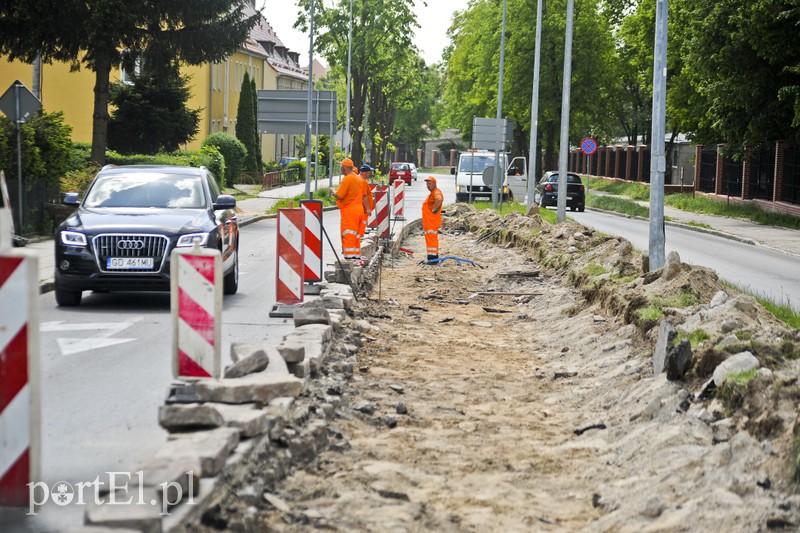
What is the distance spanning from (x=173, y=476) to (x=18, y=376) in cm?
82

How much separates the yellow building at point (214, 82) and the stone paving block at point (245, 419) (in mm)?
29136

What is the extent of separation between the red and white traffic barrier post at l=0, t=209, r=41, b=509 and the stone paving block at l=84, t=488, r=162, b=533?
1.76 ft

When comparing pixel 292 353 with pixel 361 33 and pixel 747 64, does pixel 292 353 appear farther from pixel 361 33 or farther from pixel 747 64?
pixel 361 33

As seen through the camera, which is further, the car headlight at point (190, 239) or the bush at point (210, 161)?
the bush at point (210, 161)

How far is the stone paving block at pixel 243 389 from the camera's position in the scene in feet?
23.0

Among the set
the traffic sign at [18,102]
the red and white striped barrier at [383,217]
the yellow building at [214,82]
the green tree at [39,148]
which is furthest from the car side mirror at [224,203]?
the yellow building at [214,82]

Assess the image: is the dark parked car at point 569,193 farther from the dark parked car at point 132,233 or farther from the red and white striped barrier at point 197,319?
the red and white striped barrier at point 197,319

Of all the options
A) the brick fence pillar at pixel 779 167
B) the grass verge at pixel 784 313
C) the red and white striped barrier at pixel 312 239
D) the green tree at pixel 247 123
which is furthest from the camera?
the green tree at pixel 247 123

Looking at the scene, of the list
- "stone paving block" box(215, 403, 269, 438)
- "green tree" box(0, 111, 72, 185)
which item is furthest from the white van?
"stone paving block" box(215, 403, 269, 438)

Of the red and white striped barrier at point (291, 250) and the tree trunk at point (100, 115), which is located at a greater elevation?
the tree trunk at point (100, 115)

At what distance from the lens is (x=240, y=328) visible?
12141 millimetres

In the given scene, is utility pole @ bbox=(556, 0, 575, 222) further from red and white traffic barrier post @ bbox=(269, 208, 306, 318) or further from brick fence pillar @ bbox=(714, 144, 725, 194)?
brick fence pillar @ bbox=(714, 144, 725, 194)

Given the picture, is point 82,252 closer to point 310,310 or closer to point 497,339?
point 310,310

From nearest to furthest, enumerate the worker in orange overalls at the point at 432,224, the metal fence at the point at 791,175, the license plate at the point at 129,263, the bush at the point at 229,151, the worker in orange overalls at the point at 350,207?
the license plate at the point at 129,263 < the worker in orange overalls at the point at 350,207 < the worker in orange overalls at the point at 432,224 < the metal fence at the point at 791,175 < the bush at the point at 229,151
